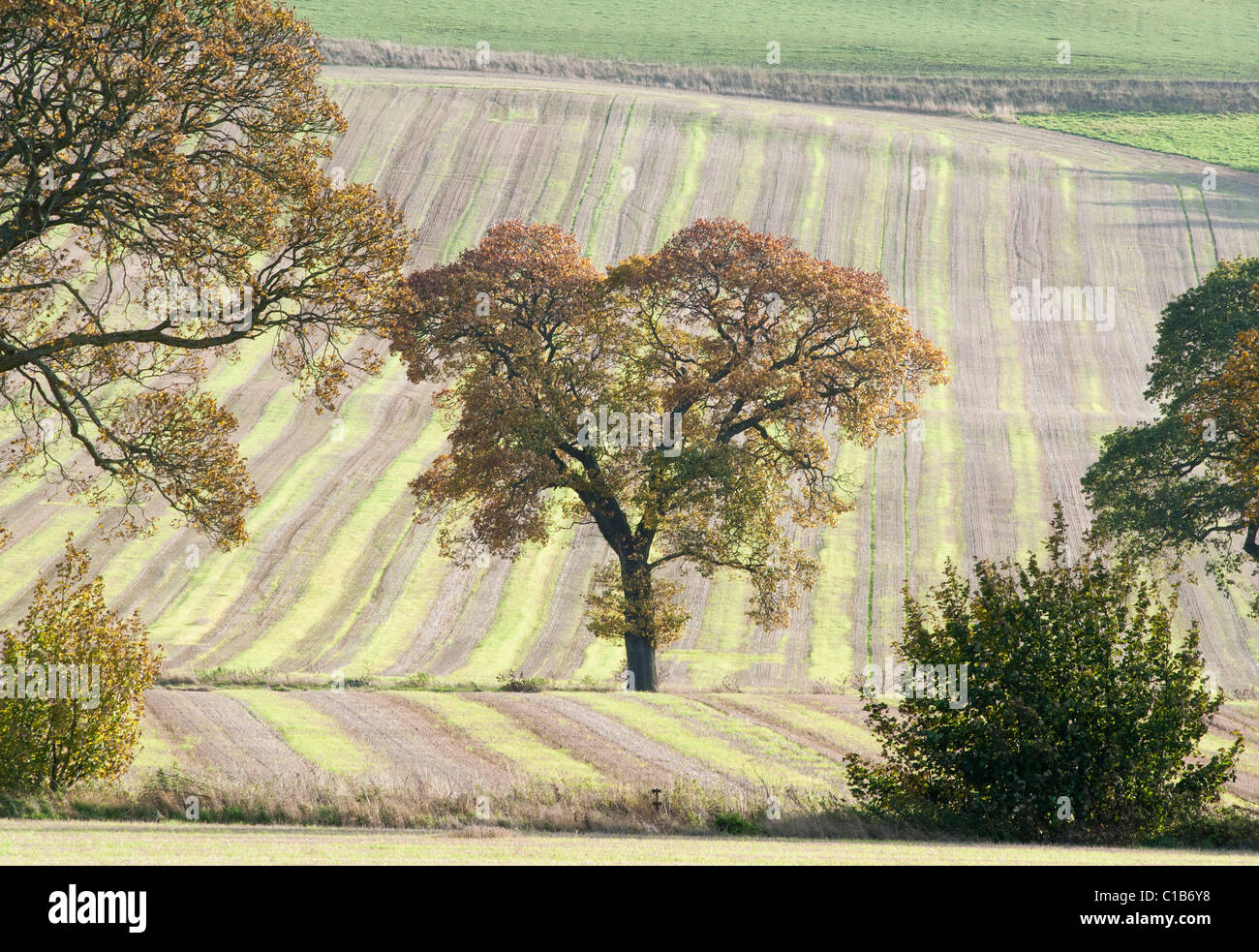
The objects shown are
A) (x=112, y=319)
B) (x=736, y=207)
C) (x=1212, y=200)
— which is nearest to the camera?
(x=112, y=319)

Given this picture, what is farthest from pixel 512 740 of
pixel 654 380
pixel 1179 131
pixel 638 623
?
pixel 1179 131

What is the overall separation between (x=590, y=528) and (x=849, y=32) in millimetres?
77041

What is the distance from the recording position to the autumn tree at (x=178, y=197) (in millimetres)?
18594

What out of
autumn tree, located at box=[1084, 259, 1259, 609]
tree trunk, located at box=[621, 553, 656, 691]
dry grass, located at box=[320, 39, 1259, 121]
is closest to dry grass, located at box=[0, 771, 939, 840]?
tree trunk, located at box=[621, 553, 656, 691]

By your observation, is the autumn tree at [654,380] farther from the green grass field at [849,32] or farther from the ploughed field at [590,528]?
the green grass field at [849,32]

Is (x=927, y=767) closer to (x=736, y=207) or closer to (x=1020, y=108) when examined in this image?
(x=736, y=207)

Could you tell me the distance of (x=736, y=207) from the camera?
77000mm

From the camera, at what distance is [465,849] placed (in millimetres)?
14469

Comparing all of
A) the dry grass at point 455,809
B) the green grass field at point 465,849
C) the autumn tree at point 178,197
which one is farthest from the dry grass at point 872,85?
the green grass field at point 465,849

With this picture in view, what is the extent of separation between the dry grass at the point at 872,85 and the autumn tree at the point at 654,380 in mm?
68282

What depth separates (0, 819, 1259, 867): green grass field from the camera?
42.5 feet

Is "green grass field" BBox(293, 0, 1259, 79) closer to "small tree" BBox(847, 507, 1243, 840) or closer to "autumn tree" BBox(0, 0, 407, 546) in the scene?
"autumn tree" BBox(0, 0, 407, 546)
